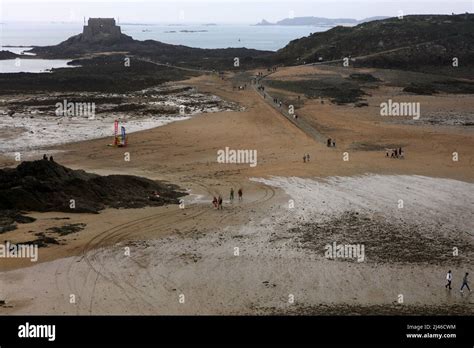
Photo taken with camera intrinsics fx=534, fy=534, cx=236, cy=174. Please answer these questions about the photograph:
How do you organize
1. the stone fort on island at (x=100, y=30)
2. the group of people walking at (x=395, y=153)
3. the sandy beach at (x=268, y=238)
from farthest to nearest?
the stone fort on island at (x=100, y=30), the group of people walking at (x=395, y=153), the sandy beach at (x=268, y=238)

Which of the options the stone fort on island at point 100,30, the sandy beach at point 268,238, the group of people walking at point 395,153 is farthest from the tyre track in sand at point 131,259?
the stone fort on island at point 100,30

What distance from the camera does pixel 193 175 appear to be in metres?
31.2

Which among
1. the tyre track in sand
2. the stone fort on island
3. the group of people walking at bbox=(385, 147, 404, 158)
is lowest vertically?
the tyre track in sand

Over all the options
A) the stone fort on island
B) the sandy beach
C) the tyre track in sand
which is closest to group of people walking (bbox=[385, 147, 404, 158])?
the sandy beach

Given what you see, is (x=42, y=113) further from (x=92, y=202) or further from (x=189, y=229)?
(x=189, y=229)

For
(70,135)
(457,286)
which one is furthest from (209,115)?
(457,286)

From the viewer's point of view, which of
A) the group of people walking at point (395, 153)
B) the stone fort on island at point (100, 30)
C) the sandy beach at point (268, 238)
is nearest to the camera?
the sandy beach at point (268, 238)

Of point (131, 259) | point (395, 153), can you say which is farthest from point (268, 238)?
point (395, 153)

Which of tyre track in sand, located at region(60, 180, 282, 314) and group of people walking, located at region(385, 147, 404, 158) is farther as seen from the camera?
group of people walking, located at region(385, 147, 404, 158)

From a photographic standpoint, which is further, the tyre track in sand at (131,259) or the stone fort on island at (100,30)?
the stone fort on island at (100,30)

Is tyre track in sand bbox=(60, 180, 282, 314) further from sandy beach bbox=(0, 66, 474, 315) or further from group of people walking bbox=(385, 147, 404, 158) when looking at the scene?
group of people walking bbox=(385, 147, 404, 158)

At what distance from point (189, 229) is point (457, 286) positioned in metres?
10.2

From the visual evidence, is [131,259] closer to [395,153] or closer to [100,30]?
[395,153]

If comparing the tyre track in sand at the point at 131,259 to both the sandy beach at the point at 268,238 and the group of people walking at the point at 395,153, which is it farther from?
the group of people walking at the point at 395,153
